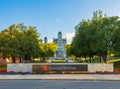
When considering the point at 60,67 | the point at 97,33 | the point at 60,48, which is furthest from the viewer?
the point at 60,48

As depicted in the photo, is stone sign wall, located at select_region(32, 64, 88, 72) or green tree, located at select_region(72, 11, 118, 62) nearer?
stone sign wall, located at select_region(32, 64, 88, 72)

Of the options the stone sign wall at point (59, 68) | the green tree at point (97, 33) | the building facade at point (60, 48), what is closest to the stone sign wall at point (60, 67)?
the stone sign wall at point (59, 68)

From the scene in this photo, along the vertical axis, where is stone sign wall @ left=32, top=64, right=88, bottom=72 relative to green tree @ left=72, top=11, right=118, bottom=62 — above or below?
below

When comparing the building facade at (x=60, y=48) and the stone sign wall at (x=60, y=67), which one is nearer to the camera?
the stone sign wall at (x=60, y=67)

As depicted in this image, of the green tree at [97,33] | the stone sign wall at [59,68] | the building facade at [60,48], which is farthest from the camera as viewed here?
the building facade at [60,48]

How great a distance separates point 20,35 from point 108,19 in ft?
56.2

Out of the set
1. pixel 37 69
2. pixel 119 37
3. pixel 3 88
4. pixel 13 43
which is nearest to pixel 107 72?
pixel 37 69

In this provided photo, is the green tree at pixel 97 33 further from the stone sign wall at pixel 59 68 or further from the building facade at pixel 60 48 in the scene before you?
the building facade at pixel 60 48

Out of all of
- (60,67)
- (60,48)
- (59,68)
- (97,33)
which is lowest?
(59,68)

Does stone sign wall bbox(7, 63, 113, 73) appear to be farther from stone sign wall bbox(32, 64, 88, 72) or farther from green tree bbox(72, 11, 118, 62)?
green tree bbox(72, 11, 118, 62)

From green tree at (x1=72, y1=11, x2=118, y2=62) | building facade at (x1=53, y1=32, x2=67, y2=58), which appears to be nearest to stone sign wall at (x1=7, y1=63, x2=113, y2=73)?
green tree at (x1=72, y1=11, x2=118, y2=62)

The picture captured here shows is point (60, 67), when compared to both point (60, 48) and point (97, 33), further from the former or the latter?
point (60, 48)

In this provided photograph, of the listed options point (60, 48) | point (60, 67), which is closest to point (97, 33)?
point (60, 67)

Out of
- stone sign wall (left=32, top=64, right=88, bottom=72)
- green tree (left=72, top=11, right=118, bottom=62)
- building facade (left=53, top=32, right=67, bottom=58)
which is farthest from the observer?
building facade (left=53, top=32, right=67, bottom=58)
